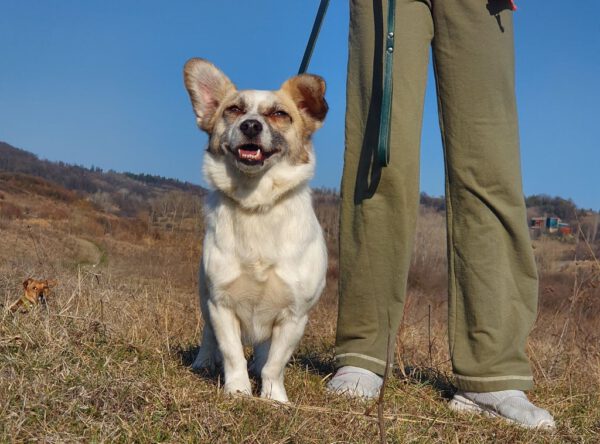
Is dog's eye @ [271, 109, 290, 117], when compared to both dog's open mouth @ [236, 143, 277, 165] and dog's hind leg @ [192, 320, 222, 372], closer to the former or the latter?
dog's open mouth @ [236, 143, 277, 165]

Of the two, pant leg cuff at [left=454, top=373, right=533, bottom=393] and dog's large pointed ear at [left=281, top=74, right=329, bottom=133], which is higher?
dog's large pointed ear at [left=281, top=74, right=329, bottom=133]

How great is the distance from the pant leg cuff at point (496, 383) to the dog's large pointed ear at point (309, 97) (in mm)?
1622

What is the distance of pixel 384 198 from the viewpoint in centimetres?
327

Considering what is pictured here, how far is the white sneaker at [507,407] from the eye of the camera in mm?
2850

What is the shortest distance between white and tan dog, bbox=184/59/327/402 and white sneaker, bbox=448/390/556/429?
0.88 meters

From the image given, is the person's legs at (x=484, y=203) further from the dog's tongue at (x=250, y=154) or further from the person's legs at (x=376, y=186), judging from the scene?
the dog's tongue at (x=250, y=154)

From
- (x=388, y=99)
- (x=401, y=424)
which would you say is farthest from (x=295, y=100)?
(x=401, y=424)

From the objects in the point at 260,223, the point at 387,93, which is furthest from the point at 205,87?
the point at 387,93

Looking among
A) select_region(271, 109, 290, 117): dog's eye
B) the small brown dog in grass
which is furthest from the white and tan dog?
the small brown dog in grass

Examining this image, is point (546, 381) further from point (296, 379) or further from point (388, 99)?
point (388, 99)

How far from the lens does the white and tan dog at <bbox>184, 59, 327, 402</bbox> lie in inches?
122

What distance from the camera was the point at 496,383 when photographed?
306 cm

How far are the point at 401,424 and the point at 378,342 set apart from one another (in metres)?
0.79

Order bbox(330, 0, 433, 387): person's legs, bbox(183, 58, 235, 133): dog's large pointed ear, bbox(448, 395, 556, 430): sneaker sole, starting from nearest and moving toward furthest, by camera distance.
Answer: bbox(448, 395, 556, 430): sneaker sole < bbox(330, 0, 433, 387): person's legs < bbox(183, 58, 235, 133): dog's large pointed ear
